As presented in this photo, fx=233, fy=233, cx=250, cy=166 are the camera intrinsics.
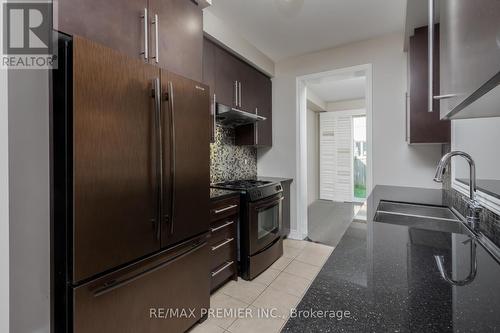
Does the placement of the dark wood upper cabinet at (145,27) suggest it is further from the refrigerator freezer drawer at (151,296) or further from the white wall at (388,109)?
the white wall at (388,109)

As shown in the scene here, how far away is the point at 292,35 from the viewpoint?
8.70 feet

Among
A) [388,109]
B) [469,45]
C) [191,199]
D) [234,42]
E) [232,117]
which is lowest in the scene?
[191,199]

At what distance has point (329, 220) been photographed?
4293 millimetres

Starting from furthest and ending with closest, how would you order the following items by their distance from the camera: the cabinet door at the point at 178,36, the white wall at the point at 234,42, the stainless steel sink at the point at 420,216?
the white wall at the point at 234,42
the cabinet door at the point at 178,36
the stainless steel sink at the point at 420,216

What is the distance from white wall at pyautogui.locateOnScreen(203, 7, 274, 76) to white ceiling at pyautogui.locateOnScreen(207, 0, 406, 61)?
54mm

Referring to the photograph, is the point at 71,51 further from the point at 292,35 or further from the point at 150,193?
the point at 292,35

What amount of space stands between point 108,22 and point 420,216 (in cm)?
215

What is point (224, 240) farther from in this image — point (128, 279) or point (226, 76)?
point (226, 76)

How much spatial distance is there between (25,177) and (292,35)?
268 centimetres

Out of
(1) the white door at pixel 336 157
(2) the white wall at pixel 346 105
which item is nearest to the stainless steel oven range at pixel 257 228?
(1) the white door at pixel 336 157

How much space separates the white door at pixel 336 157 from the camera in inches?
226

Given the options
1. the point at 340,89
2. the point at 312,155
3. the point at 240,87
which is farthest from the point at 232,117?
the point at 312,155

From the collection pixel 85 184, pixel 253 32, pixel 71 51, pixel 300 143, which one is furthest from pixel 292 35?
pixel 85 184

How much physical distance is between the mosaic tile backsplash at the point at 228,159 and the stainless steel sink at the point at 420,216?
1767 millimetres
